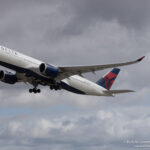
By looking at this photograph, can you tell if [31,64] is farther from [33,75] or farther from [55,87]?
[55,87]

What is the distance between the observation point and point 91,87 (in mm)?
56750

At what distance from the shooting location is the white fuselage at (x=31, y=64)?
46938 millimetres

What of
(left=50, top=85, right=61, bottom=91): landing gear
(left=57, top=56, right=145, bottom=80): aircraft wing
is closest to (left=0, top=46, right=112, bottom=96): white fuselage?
(left=50, top=85, right=61, bottom=91): landing gear

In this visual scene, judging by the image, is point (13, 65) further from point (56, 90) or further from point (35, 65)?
point (56, 90)

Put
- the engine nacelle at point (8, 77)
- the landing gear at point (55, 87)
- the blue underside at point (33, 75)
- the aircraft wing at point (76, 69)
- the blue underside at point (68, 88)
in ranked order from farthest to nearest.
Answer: the engine nacelle at point (8, 77) → the blue underside at point (68, 88) → the landing gear at point (55, 87) → the aircraft wing at point (76, 69) → the blue underside at point (33, 75)

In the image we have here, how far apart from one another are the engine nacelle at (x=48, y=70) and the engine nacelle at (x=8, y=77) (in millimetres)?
7296

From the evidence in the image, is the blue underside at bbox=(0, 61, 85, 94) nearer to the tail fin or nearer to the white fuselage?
the white fuselage

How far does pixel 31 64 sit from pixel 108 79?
17399 millimetres

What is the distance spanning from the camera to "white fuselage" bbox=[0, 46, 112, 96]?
46938 mm

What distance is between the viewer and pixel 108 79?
208ft

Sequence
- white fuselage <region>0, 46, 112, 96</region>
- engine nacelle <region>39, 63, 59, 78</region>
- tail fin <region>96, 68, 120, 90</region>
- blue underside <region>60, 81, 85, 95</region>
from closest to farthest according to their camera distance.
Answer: white fuselage <region>0, 46, 112, 96</region>
engine nacelle <region>39, 63, 59, 78</region>
blue underside <region>60, 81, 85, 95</region>
tail fin <region>96, 68, 120, 90</region>

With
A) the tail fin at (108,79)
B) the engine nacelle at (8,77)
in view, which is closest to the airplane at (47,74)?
the engine nacelle at (8,77)

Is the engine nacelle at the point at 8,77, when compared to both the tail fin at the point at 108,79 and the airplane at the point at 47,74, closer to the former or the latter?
the airplane at the point at 47,74

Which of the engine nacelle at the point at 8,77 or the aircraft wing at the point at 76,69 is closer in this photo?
the aircraft wing at the point at 76,69
